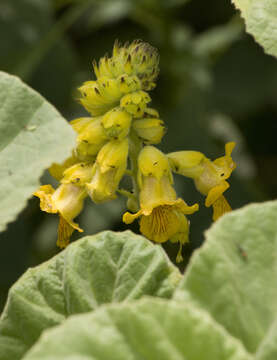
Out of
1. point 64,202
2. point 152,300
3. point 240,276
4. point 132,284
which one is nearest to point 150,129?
point 64,202

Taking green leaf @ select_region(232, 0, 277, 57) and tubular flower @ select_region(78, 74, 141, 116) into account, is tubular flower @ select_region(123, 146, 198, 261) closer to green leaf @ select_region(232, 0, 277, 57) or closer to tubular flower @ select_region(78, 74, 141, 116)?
tubular flower @ select_region(78, 74, 141, 116)

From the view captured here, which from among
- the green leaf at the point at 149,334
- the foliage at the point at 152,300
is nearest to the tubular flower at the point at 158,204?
the foliage at the point at 152,300

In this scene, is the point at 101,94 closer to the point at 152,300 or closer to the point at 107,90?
the point at 107,90

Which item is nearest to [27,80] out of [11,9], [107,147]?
[11,9]

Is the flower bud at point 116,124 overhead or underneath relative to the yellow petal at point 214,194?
overhead

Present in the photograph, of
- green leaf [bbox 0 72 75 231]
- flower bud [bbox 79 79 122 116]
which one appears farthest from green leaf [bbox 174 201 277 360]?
flower bud [bbox 79 79 122 116]

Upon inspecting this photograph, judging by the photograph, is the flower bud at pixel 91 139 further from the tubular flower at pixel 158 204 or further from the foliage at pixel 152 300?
the foliage at pixel 152 300
